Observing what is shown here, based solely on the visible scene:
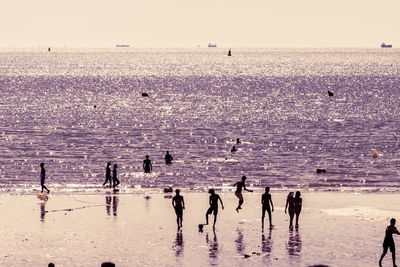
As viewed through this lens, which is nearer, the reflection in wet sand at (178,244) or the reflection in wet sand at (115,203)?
the reflection in wet sand at (178,244)

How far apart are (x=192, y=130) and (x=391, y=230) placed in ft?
218

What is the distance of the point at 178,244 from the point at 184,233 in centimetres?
188

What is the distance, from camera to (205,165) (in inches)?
2452

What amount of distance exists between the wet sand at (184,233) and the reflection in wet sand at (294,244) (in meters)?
0.04

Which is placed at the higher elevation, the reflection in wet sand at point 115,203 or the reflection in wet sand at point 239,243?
the reflection in wet sand at point 115,203

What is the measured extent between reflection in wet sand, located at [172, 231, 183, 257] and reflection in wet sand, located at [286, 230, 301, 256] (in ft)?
12.8

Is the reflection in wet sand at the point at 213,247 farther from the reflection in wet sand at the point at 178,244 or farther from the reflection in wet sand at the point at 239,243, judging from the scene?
the reflection in wet sand at the point at 178,244

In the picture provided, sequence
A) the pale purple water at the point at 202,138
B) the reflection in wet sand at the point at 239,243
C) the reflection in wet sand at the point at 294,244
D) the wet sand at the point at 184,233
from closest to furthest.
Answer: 1. the wet sand at the point at 184,233
2. the reflection in wet sand at the point at 294,244
3. the reflection in wet sand at the point at 239,243
4. the pale purple water at the point at 202,138

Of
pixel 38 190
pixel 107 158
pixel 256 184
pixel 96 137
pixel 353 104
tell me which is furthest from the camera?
pixel 353 104

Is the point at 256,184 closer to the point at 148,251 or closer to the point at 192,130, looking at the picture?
the point at 148,251

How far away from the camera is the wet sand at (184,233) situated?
90.7ft

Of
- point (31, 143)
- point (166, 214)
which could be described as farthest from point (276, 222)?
point (31, 143)

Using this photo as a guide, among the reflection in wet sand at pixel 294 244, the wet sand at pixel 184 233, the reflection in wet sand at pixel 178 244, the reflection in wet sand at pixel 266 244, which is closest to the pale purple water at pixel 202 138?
the wet sand at pixel 184 233

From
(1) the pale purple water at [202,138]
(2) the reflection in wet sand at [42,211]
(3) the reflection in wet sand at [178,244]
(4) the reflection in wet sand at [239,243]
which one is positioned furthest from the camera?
(1) the pale purple water at [202,138]
